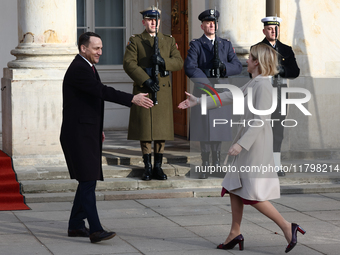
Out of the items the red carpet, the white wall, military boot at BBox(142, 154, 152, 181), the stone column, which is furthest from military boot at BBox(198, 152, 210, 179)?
the white wall

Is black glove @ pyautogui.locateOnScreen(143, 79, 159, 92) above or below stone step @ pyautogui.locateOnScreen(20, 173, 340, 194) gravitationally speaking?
above

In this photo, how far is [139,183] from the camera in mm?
8000

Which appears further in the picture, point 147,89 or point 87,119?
point 147,89

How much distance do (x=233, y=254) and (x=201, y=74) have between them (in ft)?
10.6

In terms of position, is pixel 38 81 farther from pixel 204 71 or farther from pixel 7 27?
pixel 7 27

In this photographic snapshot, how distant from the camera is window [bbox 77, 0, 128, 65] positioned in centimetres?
1206

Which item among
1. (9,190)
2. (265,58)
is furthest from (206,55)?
(265,58)

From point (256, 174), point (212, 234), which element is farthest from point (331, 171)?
point (256, 174)

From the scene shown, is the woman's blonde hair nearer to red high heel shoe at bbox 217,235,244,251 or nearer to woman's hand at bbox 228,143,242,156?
woman's hand at bbox 228,143,242,156

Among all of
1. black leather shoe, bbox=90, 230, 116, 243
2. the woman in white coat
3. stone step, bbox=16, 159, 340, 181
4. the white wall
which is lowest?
black leather shoe, bbox=90, 230, 116, 243

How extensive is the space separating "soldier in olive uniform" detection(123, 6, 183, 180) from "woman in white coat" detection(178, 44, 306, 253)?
2.80 metres

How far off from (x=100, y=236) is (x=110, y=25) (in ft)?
23.6

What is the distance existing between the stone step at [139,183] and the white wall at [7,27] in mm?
4393

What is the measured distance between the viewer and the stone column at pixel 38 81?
27.0 feet
